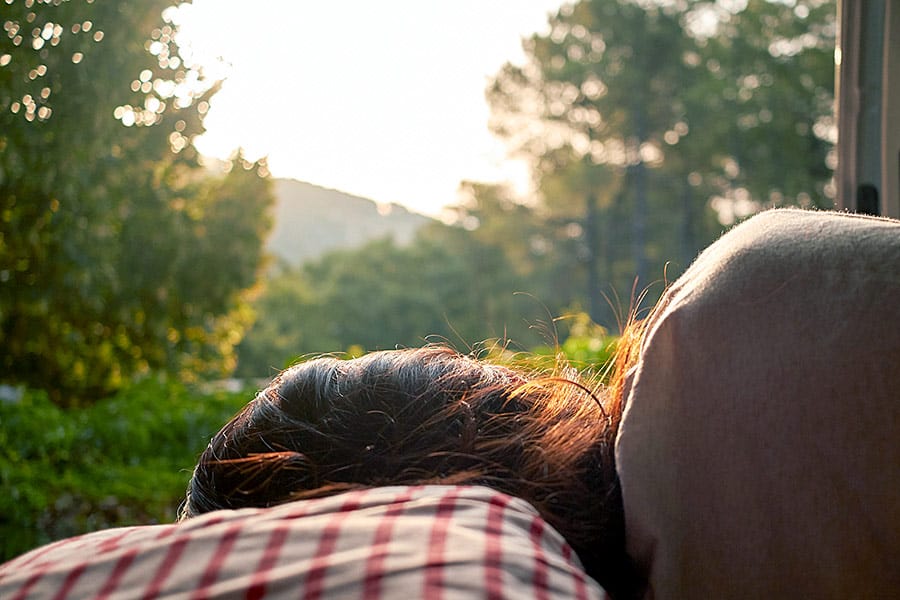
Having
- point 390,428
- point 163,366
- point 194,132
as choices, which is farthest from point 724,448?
point 163,366

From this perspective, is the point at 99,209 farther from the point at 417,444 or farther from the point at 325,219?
the point at 325,219

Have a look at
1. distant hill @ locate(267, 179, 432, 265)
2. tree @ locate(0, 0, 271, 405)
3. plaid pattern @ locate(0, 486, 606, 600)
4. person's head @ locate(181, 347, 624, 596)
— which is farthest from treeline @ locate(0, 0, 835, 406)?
distant hill @ locate(267, 179, 432, 265)

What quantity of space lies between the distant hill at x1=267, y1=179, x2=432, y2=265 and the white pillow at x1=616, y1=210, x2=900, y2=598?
146 feet

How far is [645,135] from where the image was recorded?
2738cm

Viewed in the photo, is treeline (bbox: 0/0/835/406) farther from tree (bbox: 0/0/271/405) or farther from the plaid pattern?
the plaid pattern

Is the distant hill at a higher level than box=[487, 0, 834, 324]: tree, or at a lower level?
lower

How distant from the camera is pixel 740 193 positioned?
26703 millimetres

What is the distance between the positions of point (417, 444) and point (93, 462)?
162 inches

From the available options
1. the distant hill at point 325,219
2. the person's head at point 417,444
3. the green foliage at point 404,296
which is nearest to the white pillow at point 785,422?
the person's head at point 417,444

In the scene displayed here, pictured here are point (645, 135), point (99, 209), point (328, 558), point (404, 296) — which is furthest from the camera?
point (404, 296)

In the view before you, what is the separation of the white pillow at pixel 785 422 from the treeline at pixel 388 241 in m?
0.37

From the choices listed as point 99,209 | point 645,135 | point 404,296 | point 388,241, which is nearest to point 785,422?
point 99,209

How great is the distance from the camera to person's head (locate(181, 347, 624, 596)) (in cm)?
78

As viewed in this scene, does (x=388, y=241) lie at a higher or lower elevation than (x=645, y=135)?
lower
